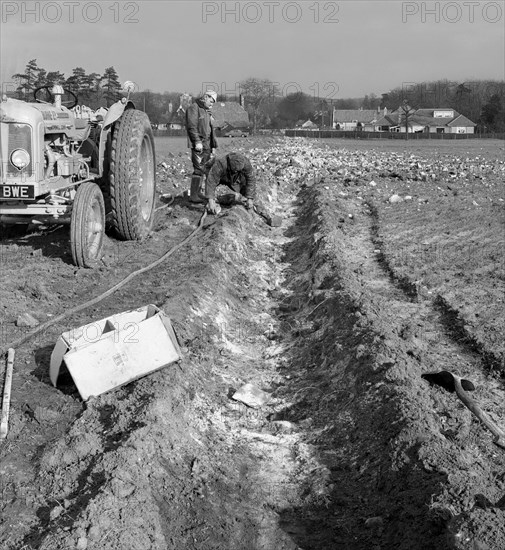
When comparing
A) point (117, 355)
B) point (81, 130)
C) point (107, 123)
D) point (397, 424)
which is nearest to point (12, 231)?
point (81, 130)

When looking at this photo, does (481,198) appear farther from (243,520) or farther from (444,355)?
(243,520)

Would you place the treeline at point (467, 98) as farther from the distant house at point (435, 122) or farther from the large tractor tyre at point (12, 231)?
the large tractor tyre at point (12, 231)

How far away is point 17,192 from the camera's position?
7449 mm

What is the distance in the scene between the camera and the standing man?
12078mm

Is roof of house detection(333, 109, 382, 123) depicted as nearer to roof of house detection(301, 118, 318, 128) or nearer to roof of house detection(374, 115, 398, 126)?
roof of house detection(374, 115, 398, 126)

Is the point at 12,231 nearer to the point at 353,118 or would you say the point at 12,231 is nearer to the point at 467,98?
the point at 467,98

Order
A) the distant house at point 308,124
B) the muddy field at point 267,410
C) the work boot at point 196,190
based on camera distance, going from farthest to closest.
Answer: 1. the distant house at point 308,124
2. the work boot at point 196,190
3. the muddy field at point 267,410

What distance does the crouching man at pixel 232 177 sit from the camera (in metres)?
11.2

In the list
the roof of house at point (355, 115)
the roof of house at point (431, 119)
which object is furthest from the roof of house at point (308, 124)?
the roof of house at point (431, 119)

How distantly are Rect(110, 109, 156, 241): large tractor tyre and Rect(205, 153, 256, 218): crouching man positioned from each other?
178 cm

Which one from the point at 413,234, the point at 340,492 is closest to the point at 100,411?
the point at 340,492

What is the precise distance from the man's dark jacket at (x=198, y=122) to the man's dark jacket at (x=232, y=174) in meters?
0.99

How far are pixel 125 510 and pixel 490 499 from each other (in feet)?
6.21

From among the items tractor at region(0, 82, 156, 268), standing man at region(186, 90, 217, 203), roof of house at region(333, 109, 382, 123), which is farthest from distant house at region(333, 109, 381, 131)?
tractor at region(0, 82, 156, 268)
